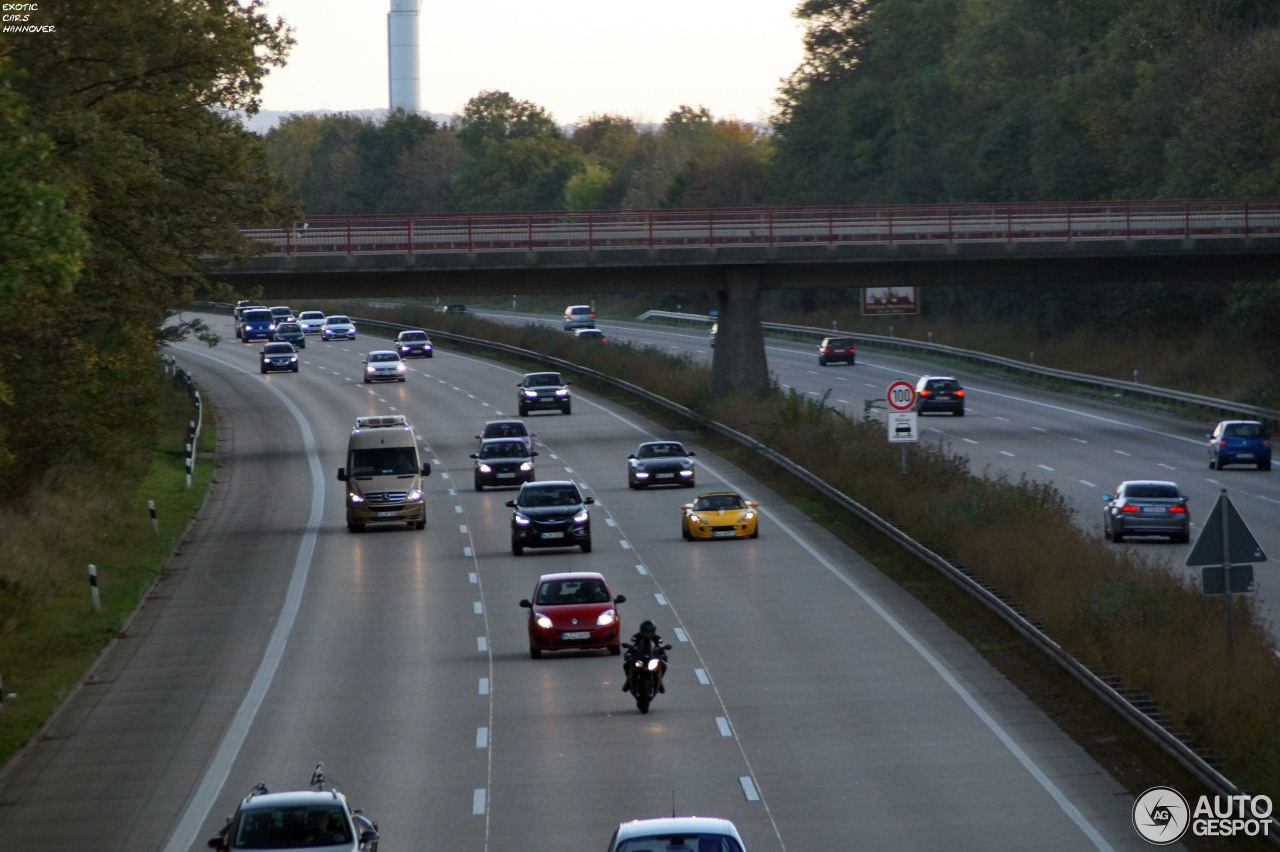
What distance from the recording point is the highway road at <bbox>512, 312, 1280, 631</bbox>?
39219 mm

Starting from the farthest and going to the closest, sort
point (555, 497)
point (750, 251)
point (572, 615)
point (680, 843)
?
point (750, 251) < point (555, 497) < point (572, 615) < point (680, 843)

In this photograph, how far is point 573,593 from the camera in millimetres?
26406

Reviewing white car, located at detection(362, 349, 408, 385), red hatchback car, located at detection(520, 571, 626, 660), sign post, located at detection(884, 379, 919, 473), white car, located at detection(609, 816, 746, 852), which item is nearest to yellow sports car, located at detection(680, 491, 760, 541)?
sign post, located at detection(884, 379, 919, 473)

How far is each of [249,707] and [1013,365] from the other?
63.7 m

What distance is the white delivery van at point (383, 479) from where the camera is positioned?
40594mm

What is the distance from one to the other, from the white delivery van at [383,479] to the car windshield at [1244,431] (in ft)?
76.2

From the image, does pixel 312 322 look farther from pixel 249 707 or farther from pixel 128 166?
pixel 249 707

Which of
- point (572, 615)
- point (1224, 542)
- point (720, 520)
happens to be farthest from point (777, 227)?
point (1224, 542)

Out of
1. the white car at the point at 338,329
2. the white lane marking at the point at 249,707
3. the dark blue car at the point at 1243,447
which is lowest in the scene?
the white lane marking at the point at 249,707

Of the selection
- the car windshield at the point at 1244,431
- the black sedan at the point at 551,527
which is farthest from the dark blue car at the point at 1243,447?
the black sedan at the point at 551,527

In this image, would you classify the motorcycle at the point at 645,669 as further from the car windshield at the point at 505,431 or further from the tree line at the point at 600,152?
the car windshield at the point at 505,431

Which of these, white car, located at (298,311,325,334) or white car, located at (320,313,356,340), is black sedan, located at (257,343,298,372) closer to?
white car, located at (320,313,356,340)

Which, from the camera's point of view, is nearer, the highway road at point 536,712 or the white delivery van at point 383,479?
the highway road at point 536,712

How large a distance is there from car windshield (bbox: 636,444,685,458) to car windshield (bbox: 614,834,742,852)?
117 feet
